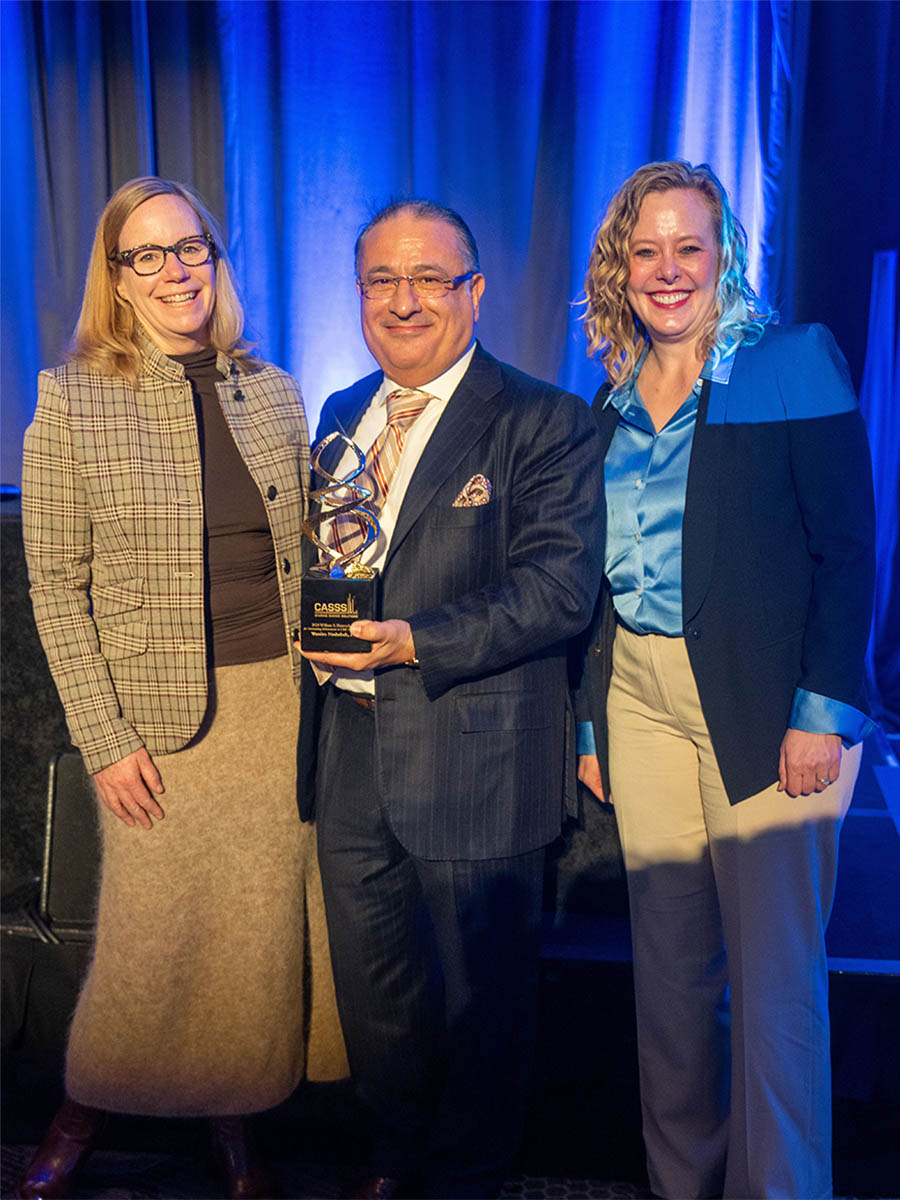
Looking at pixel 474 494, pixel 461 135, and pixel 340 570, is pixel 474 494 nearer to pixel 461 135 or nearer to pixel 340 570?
pixel 340 570

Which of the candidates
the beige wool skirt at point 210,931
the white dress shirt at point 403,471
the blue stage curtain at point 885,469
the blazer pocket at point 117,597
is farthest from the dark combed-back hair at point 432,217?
the blue stage curtain at point 885,469

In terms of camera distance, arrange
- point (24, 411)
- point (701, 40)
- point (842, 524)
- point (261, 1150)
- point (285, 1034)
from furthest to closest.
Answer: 1. point (24, 411)
2. point (701, 40)
3. point (261, 1150)
4. point (285, 1034)
5. point (842, 524)

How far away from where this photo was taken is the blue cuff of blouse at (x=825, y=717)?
60.7 inches

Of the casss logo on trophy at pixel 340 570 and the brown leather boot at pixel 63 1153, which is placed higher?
the casss logo on trophy at pixel 340 570

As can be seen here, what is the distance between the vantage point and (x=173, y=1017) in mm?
1811

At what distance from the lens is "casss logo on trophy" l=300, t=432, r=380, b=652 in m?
1.53

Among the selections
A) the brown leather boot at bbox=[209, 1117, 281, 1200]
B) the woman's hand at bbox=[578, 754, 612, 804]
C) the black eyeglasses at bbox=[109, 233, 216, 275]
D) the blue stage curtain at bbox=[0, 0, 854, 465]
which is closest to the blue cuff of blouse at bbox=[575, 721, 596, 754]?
the woman's hand at bbox=[578, 754, 612, 804]

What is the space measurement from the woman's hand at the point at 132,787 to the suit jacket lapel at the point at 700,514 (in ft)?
2.95

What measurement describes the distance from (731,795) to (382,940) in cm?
64

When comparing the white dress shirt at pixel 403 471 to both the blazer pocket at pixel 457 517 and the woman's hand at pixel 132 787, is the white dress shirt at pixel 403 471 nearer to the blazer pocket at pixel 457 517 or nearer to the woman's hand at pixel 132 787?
the blazer pocket at pixel 457 517

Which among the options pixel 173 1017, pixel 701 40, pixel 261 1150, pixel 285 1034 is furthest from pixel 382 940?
pixel 701 40

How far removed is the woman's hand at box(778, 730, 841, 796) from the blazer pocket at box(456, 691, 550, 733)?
1.23ft

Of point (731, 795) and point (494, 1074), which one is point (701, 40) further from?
point (494, 1074)

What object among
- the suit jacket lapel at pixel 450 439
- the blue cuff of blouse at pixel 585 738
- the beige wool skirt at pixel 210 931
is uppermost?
the suit jacket lapel at pixel 450 439
